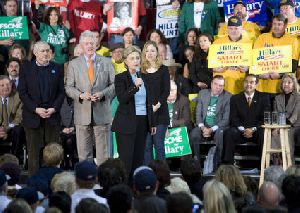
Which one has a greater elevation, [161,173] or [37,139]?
[37,139]

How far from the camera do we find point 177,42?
17922 mm

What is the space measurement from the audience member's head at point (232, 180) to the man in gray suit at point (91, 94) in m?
3.33

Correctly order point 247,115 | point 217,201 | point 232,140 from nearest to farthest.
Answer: point 217,201 → point 232,140 → point 247,115

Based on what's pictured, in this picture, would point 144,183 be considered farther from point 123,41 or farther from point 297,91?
point 123,41

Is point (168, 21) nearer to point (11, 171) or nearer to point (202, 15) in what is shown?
point (202, 15)

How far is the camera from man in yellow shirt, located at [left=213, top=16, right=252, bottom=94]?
1559 cm

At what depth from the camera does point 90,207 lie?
311 inches

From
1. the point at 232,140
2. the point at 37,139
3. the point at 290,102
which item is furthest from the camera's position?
the point at 290,102

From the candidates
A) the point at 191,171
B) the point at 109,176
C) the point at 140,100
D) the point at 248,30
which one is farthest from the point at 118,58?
the point at 109,176

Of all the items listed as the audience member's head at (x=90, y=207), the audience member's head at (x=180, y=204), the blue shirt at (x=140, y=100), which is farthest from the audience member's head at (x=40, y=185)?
the blue shirt at (x=140, y=100)

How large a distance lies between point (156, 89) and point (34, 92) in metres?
1.63

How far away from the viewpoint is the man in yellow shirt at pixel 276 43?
50.8 ft

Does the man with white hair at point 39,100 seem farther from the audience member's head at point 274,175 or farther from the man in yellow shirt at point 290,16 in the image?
the man in yellow shirt at point 290,16

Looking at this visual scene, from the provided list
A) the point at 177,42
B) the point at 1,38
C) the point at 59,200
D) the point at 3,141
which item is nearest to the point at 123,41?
the point at 177,42
